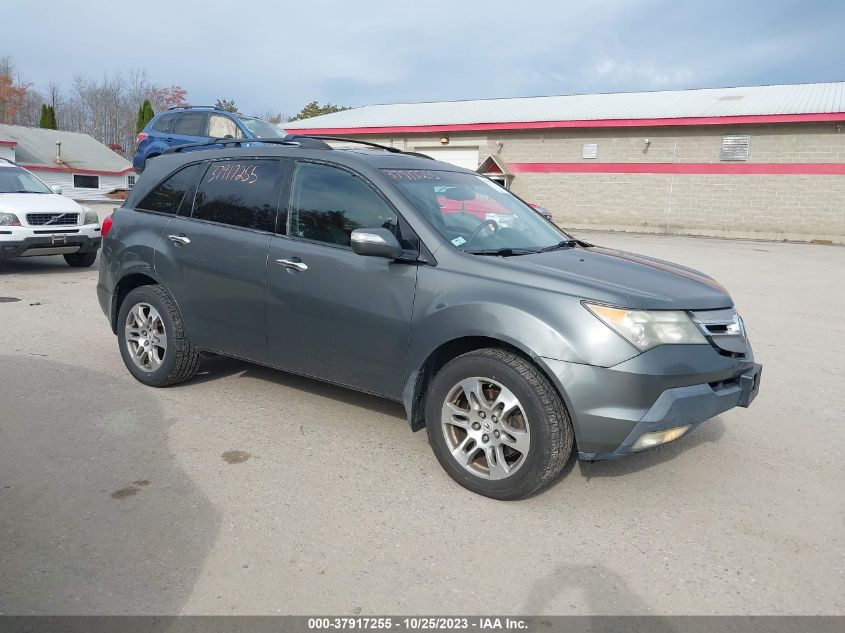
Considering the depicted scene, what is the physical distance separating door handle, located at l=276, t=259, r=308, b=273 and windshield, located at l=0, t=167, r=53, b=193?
8.60m

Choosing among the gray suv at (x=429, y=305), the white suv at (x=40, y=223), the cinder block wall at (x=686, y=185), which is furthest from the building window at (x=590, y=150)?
the gray suv at (x=429, y=305)

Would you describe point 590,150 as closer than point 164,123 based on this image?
No

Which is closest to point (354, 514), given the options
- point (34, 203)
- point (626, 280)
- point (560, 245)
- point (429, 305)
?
point (429, 305)

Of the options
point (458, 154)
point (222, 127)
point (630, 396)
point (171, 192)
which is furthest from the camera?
point (458, 154)

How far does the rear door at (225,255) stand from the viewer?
460cm

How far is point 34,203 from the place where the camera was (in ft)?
34.1

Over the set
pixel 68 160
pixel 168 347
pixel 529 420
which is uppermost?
pixel 68 160

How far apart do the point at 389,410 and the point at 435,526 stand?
5.38 ft

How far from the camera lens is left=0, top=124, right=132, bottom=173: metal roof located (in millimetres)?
49062

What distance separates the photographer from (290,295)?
14.4 ft

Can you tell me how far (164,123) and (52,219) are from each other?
6.21m

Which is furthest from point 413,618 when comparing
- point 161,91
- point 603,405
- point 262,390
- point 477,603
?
point 161,91

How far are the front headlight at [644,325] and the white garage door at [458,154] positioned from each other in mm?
28221

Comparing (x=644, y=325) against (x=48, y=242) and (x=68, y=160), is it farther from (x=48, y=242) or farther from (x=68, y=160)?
(x=68, y=160)
